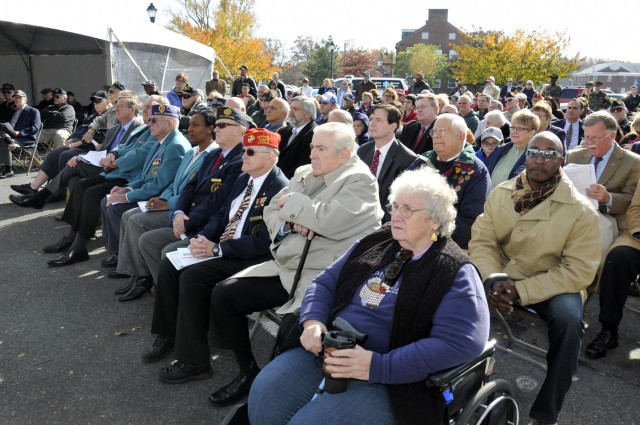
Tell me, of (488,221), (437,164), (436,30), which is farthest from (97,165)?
(436,30)

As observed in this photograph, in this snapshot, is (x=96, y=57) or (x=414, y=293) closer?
(x=414, y=293)

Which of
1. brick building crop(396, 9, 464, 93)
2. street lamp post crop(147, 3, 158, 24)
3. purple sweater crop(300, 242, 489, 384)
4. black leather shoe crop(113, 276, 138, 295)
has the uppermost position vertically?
brick building crop(396, 9, 464, 93)

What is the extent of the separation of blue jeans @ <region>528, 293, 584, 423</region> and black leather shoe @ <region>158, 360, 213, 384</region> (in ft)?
6.68

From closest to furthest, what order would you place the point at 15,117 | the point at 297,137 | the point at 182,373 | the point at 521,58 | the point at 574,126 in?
the point at 182,373 < the point at 297,137 < the point at 574,126 < the point at 15,117 < the point at 521,58

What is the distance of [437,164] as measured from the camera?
440cm

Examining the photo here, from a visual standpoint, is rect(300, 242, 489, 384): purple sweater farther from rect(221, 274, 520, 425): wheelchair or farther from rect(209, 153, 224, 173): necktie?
rect(209, 153, 224, 173): necktie

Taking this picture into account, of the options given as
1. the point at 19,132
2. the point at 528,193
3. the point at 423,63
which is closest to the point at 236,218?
the point at 528,193

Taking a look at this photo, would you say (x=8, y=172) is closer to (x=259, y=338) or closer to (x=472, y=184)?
(x=259, y=338)

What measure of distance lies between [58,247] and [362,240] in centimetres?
466

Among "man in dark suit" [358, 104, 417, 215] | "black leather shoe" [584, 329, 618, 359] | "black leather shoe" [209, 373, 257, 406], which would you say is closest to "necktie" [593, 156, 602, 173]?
"black leather shoe" [584, 329, 618, 359]

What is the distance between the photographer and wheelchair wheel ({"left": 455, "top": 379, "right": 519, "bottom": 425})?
2.09 m

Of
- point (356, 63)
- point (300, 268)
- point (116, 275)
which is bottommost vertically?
point (116, 275)

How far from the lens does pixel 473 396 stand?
229 centimetres

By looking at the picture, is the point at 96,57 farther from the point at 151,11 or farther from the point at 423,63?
the point at 423,63
